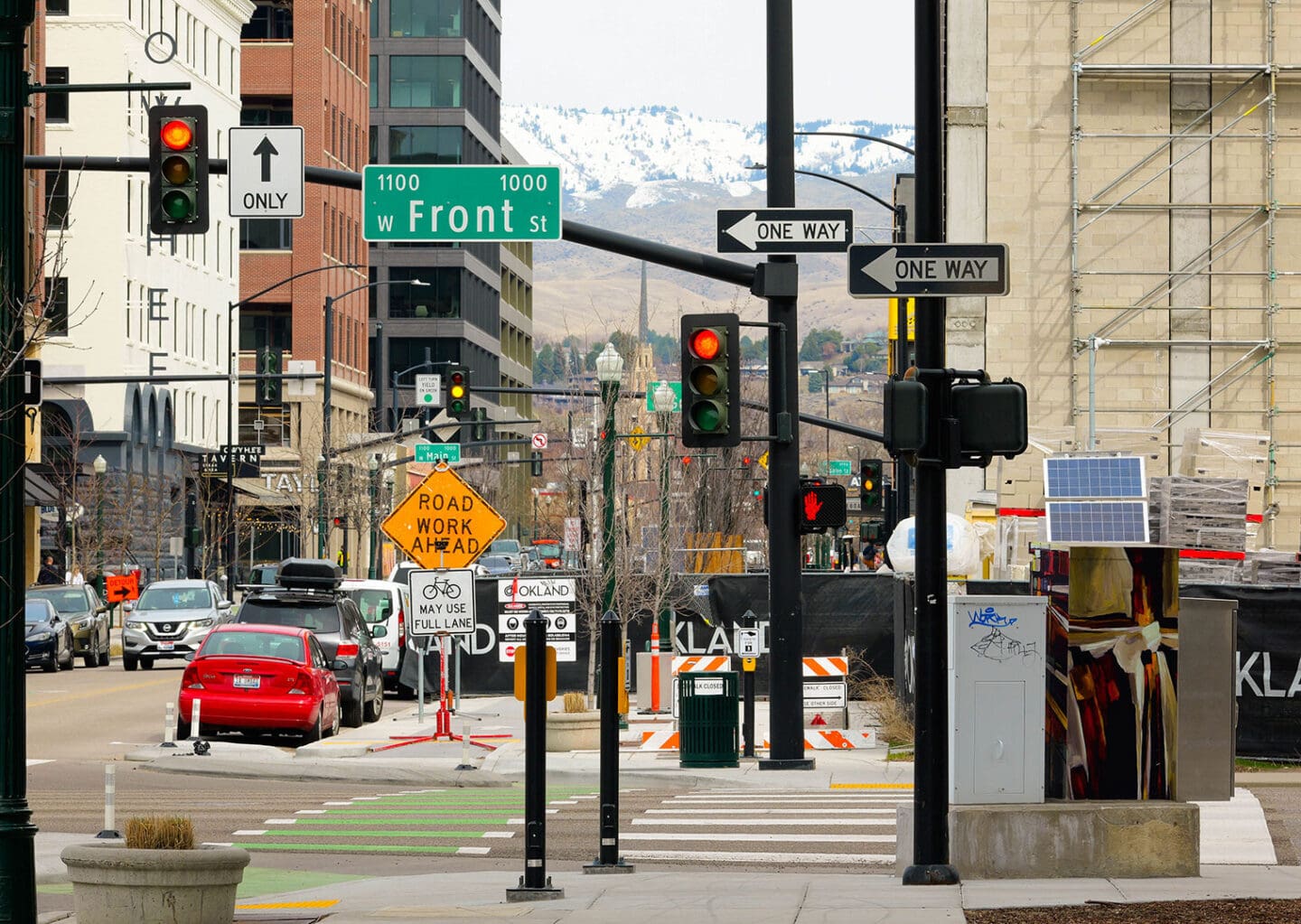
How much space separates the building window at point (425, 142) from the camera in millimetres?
119938

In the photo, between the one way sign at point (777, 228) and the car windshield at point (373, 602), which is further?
the car windshield at point (373, 602)

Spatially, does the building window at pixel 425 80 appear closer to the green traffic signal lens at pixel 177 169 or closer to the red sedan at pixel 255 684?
the red sedan at pixel 255 684

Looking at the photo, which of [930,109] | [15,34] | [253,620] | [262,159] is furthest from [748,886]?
[253,620]

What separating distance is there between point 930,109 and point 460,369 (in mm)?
31159

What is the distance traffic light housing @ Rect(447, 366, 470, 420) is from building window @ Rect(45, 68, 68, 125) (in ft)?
121

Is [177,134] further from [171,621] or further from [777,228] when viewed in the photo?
[171,621]

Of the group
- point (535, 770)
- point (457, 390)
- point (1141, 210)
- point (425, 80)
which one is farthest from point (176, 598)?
point (425, 80)

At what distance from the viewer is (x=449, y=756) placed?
24281 mm

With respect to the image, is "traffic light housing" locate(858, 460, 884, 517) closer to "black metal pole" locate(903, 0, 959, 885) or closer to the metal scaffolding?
the metal scaffolding

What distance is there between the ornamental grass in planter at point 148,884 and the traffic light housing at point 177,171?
7.56 m

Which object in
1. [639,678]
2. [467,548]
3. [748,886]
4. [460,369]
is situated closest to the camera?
[748,886]

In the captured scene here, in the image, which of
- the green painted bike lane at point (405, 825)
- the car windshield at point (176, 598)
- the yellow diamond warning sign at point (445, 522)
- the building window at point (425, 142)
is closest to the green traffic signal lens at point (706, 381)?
the green painted bike lane at point (405, 825)

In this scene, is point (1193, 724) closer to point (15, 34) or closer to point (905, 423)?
point (905, 423)

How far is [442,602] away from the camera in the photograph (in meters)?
26.0
